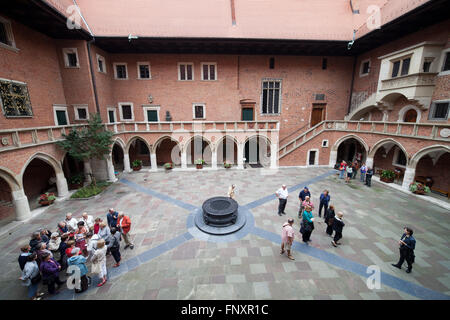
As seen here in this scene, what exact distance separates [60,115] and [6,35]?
5.60m

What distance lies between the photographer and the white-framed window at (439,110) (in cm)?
1315

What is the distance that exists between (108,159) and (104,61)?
9.88m

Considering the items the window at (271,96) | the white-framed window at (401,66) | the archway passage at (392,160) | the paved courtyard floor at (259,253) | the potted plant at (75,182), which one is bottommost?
the paved courtyard floor at (259,253)

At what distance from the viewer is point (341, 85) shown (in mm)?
21344

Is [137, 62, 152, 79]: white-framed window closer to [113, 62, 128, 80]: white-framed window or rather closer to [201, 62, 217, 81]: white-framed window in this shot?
[113, 62, 128, 80]: white-framed window

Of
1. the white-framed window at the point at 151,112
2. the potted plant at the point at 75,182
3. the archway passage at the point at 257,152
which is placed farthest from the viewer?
the archway passage at the point at 257,152

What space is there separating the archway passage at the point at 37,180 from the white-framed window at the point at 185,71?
14.3 meters

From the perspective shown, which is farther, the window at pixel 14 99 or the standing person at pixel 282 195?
the window at pixel 14 99

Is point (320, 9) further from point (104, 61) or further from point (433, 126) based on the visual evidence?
point (104, 61)

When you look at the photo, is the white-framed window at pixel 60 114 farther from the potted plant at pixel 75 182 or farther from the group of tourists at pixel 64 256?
the group of tourists at pixel 64 256

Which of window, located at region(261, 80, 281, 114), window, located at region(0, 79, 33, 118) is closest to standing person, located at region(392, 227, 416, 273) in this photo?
window, located at region(261, 80, 281, 114)

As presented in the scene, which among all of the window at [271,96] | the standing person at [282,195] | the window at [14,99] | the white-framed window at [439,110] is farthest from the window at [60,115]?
the white-framed window at [439,110]

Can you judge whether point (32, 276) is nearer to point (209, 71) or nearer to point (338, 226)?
point (338, 226)

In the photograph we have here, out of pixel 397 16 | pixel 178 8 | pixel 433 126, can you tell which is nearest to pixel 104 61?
pixel 178 8
